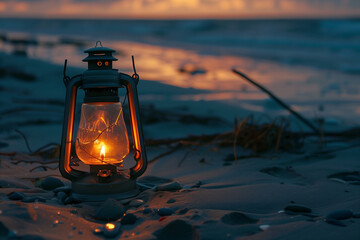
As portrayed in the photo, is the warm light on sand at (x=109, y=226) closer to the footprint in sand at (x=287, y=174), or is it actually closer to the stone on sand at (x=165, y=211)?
the stone on sand at (x=165, y=211)

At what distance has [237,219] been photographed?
1.96 metres

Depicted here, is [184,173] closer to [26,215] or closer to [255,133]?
[255,133]

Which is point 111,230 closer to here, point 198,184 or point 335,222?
point 198,184

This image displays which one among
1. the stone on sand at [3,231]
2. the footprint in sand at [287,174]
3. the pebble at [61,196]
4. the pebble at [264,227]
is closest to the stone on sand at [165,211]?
the pebble at [264,227]

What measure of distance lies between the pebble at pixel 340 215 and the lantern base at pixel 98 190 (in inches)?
42.1

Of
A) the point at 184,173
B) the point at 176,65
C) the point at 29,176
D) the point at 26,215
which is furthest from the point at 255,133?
the point at 176,65

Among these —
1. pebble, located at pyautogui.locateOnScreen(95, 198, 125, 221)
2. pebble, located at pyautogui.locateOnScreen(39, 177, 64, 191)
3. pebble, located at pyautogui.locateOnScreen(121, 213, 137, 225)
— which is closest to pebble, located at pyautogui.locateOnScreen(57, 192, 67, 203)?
pebble, located at pyautogui.locateOnScreen(39, 177, 64, 191)

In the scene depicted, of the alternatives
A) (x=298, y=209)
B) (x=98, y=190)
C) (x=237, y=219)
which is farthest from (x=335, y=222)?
(x=98, y=190)

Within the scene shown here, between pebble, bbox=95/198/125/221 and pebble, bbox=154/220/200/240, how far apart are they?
0.29 metres

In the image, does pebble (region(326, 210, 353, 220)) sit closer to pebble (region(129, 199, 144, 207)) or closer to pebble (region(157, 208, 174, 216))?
pebble (region(157, 208, 174, 216))

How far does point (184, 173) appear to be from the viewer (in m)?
3.08

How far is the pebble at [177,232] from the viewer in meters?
1.83

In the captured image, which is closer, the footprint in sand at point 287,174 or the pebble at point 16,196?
the pebble at point 16,196

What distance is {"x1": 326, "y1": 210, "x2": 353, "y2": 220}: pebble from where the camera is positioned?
1.90 metres
